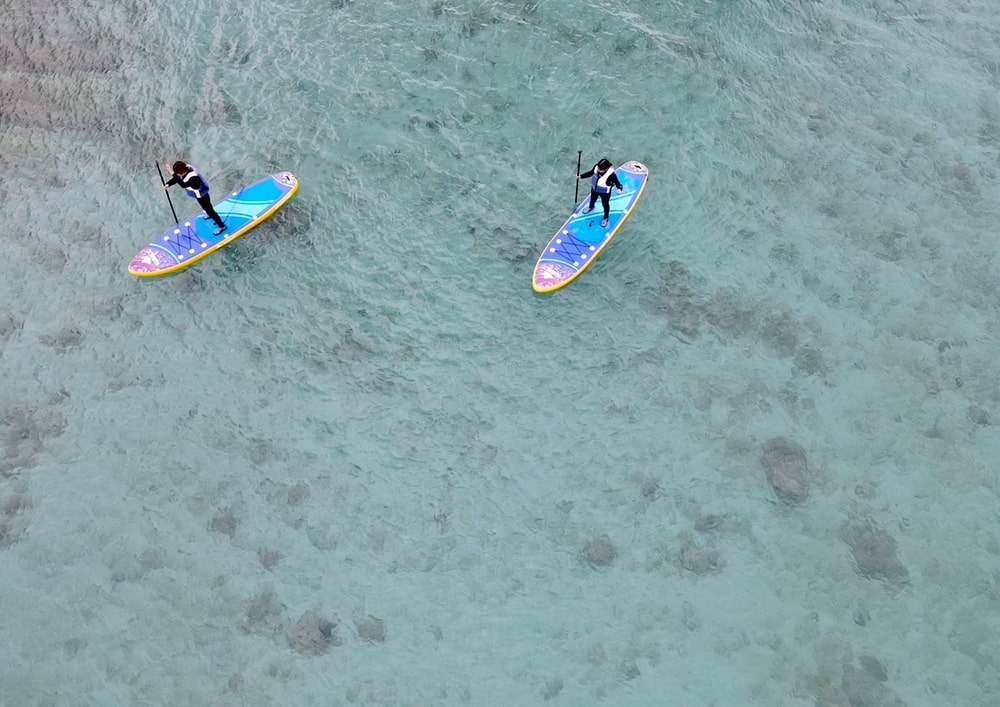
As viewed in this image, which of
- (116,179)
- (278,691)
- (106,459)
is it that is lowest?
(278,691)

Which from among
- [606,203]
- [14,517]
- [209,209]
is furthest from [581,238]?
[14,517]

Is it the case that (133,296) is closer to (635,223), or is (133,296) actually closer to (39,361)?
(39,361)

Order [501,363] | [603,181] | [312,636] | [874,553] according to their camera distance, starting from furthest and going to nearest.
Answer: [603,181]
[501,363]
[874,553]
[312,636]

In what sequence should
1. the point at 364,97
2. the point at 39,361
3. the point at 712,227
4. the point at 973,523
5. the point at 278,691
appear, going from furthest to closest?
the point at 364,97 < the point at 712,227 < the point at 39,361 < the point at 973,523 < the point at 278,691

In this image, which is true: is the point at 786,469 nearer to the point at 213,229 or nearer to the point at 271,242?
the point at 271,242

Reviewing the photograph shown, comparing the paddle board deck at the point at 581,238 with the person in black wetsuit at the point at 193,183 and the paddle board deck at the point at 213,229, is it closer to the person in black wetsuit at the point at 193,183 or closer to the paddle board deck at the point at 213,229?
the paddle board deck at the point at 213,229

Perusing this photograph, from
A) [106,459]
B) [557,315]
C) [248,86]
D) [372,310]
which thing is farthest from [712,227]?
[106,459]

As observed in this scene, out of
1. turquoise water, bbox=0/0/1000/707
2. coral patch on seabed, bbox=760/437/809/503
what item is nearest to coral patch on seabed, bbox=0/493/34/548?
turquoise water, bbox=0/0/1000/707

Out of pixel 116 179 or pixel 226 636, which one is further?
pixel 116 179
